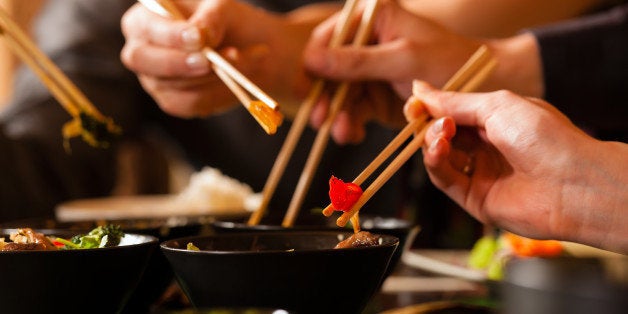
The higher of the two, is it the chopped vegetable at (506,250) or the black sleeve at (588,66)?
the black sleeve at (588,66)

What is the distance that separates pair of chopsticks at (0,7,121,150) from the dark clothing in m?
1.37

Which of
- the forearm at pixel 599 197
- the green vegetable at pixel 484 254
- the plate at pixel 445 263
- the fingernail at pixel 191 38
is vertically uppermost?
the fingernail at pixel 191 38

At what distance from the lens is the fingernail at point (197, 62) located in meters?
1.42

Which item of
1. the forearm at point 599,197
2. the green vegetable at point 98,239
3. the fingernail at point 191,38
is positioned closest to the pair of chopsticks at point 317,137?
the fingernail at point 191,38

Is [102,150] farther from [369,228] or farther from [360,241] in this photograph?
[360,241]

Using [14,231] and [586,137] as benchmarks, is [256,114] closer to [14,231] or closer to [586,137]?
[14,231]

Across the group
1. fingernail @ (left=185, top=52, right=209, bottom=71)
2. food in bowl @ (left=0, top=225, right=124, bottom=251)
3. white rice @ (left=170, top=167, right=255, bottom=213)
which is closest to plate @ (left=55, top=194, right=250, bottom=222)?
white rice @ (left=170, top=167, right=255, bottom=213)

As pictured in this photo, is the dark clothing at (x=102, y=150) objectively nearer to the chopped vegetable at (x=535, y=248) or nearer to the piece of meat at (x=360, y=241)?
the chopped vegetable at (x=535, y=248)

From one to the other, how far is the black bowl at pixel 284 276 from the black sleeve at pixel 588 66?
1186 mm

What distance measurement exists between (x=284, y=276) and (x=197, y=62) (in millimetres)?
682

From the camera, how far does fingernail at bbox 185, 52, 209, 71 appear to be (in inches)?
55.8

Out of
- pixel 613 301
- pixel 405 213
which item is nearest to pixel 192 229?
pixel 613 301

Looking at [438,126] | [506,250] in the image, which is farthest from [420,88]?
[506,250]

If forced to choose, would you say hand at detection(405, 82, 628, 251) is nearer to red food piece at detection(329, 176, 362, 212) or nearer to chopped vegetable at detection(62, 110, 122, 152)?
red food piece at detection(329, 176, 362, 212)
